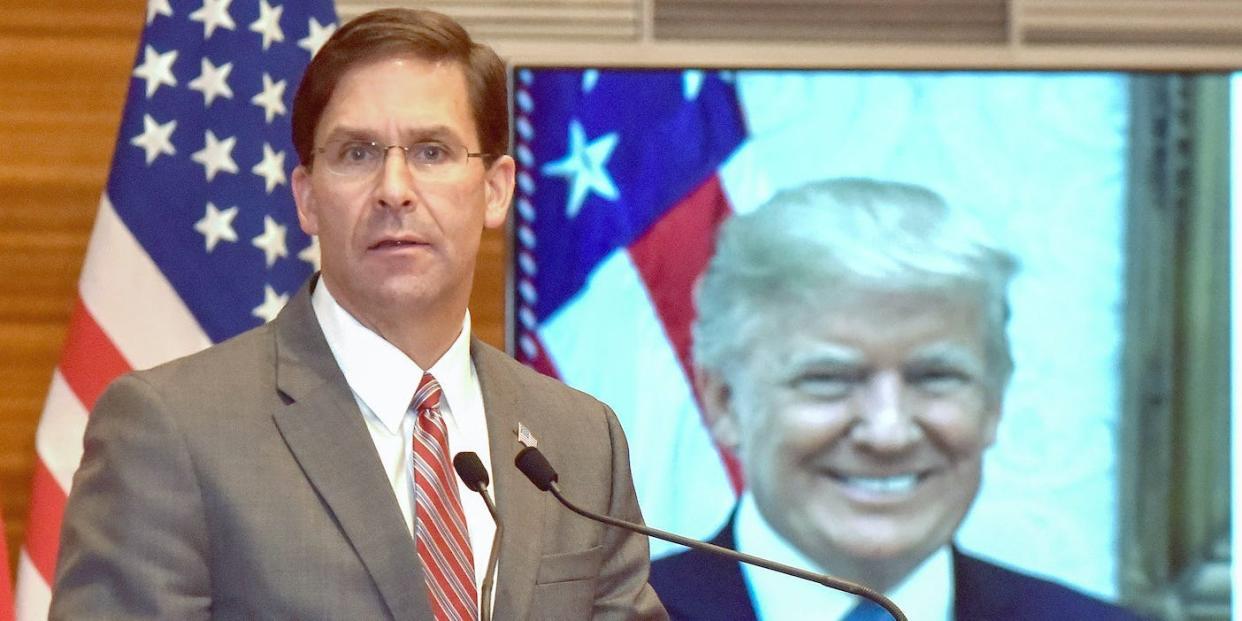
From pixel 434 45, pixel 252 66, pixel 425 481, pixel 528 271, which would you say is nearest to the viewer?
pixel 425 481

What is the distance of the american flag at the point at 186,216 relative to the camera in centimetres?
313

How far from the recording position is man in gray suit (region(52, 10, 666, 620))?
5.39ft

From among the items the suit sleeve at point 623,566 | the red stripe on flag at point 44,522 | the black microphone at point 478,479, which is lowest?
the red stripe on flag at point 44,522

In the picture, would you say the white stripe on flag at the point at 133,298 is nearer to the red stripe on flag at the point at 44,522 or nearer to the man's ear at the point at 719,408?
the red stripe on flag at the point at 44,522

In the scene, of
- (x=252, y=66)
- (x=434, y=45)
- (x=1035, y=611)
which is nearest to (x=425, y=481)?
(x=434, y=45)

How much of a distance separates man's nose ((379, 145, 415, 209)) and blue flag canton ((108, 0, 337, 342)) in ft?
4.70

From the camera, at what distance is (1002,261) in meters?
3.62

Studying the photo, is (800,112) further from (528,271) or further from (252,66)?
(252,66)

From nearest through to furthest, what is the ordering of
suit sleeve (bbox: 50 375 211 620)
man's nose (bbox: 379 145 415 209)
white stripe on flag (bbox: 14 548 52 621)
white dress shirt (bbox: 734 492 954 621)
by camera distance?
suit sleeve (bbox: 50 375 211 620) → man's nose (bbox: 379 145 415 209) → white stripe on flag (bbox: 14 548 52 621) → white dress shirt (bbox: 734 492 954 621)

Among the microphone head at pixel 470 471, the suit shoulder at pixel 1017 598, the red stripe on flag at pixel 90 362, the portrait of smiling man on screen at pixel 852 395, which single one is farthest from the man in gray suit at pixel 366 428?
the suit shoulder at pixel 1017 598

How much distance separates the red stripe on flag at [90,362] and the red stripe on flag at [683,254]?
117 cm

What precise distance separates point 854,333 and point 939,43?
0.74 meters

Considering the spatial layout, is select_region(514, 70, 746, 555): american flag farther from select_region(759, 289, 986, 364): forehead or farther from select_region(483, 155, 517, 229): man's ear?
select_region(483, 155, 517, 229): man's ear

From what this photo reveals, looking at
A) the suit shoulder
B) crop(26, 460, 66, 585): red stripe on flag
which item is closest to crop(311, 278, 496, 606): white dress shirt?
crop(26, 460, 66, 585): red stripe on flag
